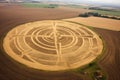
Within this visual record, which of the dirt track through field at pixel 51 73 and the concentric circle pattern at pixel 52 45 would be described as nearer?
the dirt track through field at pixel 51 73

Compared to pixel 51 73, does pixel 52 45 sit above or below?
above

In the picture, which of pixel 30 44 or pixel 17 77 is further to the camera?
pixel 30 44

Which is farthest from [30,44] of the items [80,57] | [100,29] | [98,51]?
[100,29]

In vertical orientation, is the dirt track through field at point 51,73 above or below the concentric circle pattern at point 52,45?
below

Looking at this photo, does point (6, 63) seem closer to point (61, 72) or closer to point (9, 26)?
point (61, 72)

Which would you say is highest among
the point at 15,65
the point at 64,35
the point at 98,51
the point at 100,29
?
the point at 100,29

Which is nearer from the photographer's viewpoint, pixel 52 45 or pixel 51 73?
pixel 51 73

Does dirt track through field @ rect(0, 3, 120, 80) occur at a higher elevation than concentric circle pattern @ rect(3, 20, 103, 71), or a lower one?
lower

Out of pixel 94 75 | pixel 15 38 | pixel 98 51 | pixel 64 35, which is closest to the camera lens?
pixel 94 75
